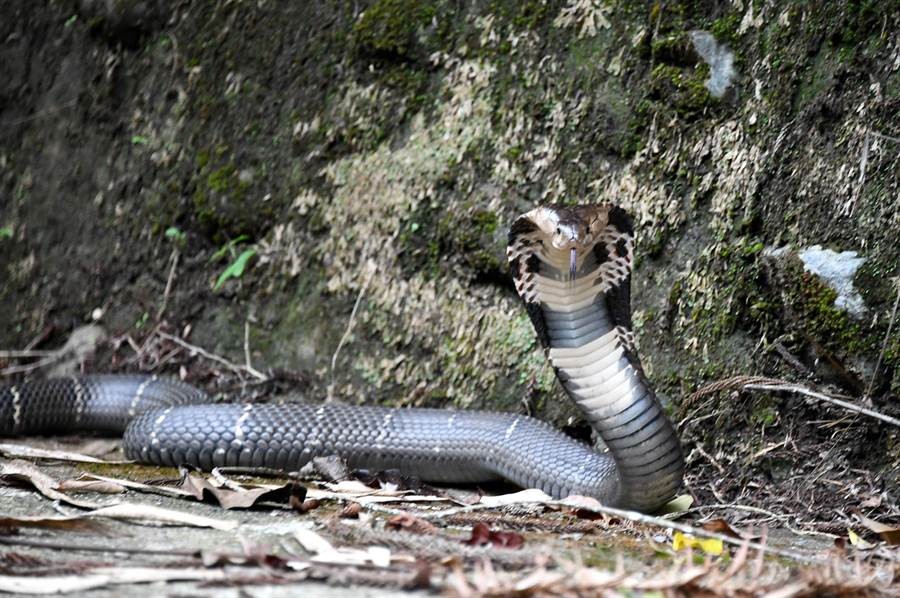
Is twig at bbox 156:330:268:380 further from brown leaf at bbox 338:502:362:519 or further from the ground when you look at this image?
brown leaf at bbox 338:502:362:519

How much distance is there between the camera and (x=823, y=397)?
4230mm

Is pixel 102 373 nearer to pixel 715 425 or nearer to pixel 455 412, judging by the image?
pixel 455 412

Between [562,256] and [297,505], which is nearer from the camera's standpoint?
[297,505]

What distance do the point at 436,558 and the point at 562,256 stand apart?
168cm

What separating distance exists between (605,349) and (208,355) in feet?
11.8

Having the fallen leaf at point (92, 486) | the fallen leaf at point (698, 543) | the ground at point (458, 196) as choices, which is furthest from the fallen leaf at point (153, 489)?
the fallen leaf at point (698, 543)

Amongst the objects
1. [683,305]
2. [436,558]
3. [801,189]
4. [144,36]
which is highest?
[144,36]

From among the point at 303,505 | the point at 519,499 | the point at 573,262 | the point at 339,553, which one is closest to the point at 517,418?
the point at 519,499

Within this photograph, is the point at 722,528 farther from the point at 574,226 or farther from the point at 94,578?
the point at 94,578

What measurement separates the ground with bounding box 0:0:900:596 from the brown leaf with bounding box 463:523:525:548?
1643mm

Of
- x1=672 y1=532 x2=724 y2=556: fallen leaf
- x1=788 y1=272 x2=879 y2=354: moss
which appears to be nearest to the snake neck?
x1=672 y1=532 x2=724 y2=556: fallen leaf

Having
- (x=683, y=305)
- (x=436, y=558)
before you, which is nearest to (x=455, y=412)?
(x=683, y=305)

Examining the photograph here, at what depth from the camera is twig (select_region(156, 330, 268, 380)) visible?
21.3ft

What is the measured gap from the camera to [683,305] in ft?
16.1
